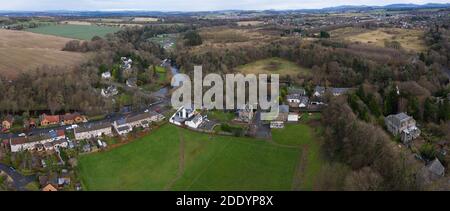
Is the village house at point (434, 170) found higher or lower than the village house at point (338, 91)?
lower

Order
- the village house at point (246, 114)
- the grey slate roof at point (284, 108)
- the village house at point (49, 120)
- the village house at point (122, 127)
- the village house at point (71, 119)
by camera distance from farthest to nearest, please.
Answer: the grey slate roof at point (284, 108)
the village house at point (71, 119)
the village house at point (49, 120)
the village house at point (246, 114)
the village house at point (122, 127)

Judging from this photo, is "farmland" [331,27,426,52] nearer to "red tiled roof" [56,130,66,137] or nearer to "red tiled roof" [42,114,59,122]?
"red tiled roof" [42,114,59,122]

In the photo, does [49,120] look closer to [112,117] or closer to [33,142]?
[112,117]

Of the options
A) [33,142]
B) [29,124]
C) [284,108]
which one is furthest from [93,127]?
[284,108]

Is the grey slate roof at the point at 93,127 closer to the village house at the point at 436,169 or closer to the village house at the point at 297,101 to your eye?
the village house at the point at 297,101

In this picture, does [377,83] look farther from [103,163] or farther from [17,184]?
[17,184]

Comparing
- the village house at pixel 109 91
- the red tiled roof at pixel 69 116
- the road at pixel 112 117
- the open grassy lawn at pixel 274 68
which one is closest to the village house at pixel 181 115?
the road at pixel 112 117
